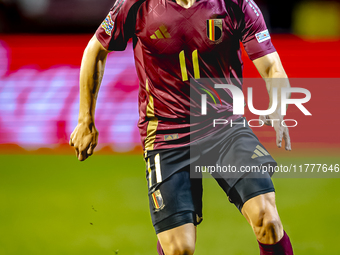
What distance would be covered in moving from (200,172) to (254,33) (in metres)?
0.88

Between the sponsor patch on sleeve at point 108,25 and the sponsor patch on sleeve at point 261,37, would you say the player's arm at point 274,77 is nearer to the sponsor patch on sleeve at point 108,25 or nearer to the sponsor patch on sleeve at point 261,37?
the sponsor patch on sleeve at point 261,37

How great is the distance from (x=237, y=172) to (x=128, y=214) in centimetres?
205

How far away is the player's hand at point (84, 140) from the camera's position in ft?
8.05

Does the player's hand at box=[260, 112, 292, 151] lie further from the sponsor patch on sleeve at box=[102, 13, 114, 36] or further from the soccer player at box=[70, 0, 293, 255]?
the sponsor patch on sleeve at box=[102, 13, 114, 36]

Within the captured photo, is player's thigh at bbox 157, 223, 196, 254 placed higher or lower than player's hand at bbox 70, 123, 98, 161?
lower

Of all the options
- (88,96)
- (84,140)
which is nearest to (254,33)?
(88,96)

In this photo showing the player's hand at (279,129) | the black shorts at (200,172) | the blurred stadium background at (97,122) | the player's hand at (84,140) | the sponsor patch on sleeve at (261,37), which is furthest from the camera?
the blurred stadium background at (97,122)

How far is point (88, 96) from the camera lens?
8.26 feet

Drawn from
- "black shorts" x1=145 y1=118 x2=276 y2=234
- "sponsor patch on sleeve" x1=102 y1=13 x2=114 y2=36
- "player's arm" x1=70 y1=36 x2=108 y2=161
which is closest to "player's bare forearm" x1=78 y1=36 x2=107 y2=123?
"player's arm" x1=70 y1=36 x2=108 y2=161

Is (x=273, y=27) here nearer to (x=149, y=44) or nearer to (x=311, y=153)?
(x=311, y=153)

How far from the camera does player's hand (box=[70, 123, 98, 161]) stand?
245 centimetres

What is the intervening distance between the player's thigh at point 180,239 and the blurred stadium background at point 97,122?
5.34ft

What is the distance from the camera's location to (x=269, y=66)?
2.32 meters

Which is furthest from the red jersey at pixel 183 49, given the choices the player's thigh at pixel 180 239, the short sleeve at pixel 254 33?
the player's thigh at pixel 180 239
